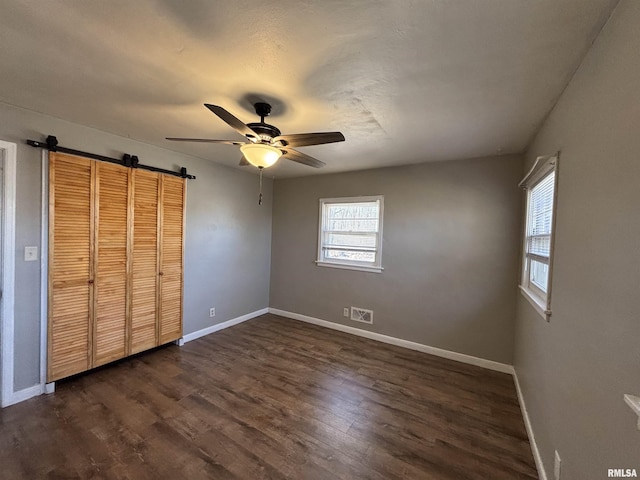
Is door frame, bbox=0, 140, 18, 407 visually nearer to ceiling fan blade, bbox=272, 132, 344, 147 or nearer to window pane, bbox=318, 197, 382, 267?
ceiling fan blade, bbox=272, 132, 344, 147

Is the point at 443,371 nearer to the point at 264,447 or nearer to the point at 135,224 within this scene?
the point at 264,447

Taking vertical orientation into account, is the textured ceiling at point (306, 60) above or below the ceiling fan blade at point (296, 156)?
above

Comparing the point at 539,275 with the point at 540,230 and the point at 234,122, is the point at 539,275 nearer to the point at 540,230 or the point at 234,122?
the point at 540,230

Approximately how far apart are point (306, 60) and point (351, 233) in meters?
2.76

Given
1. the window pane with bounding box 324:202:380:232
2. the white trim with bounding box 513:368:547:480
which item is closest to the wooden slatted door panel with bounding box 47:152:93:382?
the window pane with bounding box 324:202:380:232

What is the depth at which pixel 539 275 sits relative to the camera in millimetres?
2186

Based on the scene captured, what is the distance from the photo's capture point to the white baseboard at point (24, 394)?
2.14 m

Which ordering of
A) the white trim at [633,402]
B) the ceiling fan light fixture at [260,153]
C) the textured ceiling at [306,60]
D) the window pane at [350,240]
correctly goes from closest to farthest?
1. the white trim at [633,402]
2. the textured ceiling at [306,60]
3. the ceiling fan light fixture at [260,153]
4. the window pane at [350,240]

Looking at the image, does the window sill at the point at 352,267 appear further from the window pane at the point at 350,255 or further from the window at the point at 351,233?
the window pane at the point at 350,255

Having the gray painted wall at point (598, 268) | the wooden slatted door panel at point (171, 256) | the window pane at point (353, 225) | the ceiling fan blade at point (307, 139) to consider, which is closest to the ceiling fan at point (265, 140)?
the ceiling fan blade at point (307, 139)

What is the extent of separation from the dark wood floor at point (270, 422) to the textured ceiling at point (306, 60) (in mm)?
2321

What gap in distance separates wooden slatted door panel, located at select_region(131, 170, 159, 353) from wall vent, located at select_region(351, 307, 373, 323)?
2574 mm

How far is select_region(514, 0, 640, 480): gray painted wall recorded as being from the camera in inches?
34.4

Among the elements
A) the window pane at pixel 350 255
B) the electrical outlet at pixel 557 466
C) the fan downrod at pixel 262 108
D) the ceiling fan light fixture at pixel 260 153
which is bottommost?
the electrical outlet at pixel 557 466
